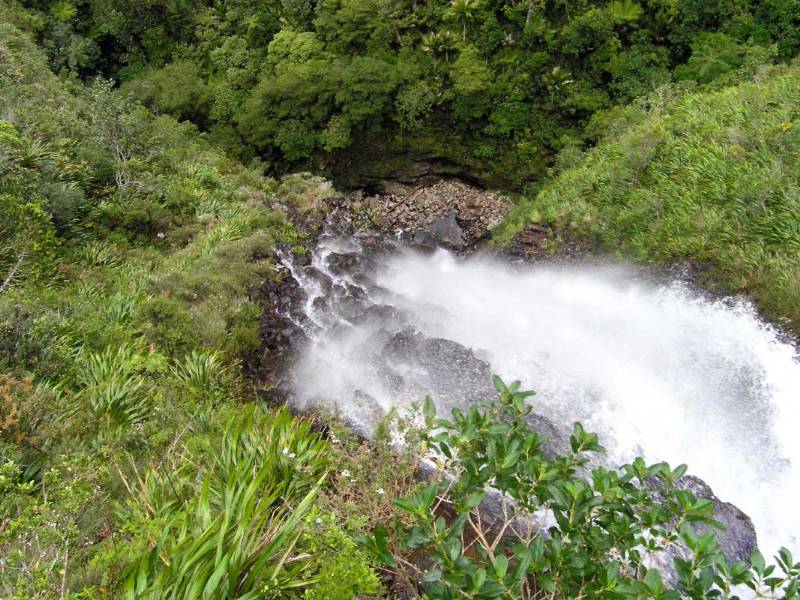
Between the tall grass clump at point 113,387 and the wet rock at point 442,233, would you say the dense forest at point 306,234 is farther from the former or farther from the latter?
the wet rock at point 442,233

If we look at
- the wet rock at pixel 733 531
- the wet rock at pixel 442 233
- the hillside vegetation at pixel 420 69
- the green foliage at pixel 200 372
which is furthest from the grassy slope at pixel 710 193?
the green foliage at pixel 200 372

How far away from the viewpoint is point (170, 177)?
13250mm

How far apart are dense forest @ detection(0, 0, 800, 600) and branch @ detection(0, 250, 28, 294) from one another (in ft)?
0.25

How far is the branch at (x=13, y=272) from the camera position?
6.82 m

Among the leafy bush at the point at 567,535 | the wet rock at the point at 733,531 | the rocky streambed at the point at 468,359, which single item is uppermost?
the leafy bush at the point at 567,535

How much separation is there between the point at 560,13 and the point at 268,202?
41.4 feet

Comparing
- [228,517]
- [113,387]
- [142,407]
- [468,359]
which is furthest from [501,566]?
[468,359]

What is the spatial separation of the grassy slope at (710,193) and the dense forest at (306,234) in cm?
6

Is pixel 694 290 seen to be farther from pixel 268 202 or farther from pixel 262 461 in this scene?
pixel 268 202

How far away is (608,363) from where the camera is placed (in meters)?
8.05

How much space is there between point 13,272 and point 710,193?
1266cm

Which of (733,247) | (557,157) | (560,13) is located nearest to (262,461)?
(733,247)

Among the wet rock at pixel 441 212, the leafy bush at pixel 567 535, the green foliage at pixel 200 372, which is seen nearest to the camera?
the leafy bush at pixel 567 535

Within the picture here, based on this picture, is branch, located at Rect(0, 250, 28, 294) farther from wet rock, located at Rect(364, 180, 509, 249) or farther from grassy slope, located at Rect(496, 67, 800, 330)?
wet rock, located at Rect(364, 180, 509, 249)
